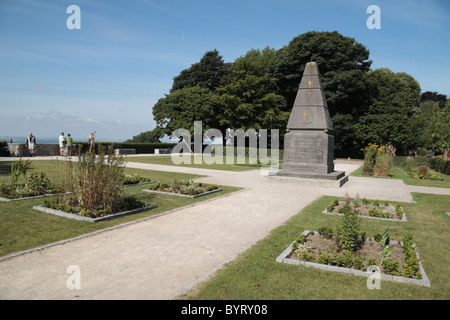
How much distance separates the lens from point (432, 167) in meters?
30.5

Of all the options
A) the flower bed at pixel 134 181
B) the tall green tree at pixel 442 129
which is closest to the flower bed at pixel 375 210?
the flower bed at pixel 134 181

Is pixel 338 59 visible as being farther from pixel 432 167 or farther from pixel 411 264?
pixel 411 264

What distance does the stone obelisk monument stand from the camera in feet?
51.9

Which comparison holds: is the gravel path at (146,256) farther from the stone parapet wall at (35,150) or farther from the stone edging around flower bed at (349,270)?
the stone parapet wall at (35,150)

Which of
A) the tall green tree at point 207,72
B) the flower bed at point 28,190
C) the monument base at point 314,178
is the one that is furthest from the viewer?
Result: the tall green tree at point 207,72

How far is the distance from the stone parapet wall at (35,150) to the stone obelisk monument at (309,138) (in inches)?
883

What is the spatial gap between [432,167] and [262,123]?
754 inches

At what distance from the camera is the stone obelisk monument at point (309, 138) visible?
15.8m

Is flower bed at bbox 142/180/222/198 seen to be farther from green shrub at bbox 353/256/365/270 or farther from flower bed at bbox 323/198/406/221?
green shrub at bbox 353/256/365/270

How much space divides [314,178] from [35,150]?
24.9 m

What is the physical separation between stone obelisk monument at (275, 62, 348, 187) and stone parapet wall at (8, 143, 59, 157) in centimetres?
2244

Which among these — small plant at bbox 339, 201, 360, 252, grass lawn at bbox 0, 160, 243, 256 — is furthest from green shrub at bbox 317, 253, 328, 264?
grass lawn at bbox 0, 160, 243, 256

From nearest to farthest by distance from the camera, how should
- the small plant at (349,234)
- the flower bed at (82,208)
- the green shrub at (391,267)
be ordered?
the green shrub at (391,267) < the small plant at (349,234) < the flower bed at (82,208)
